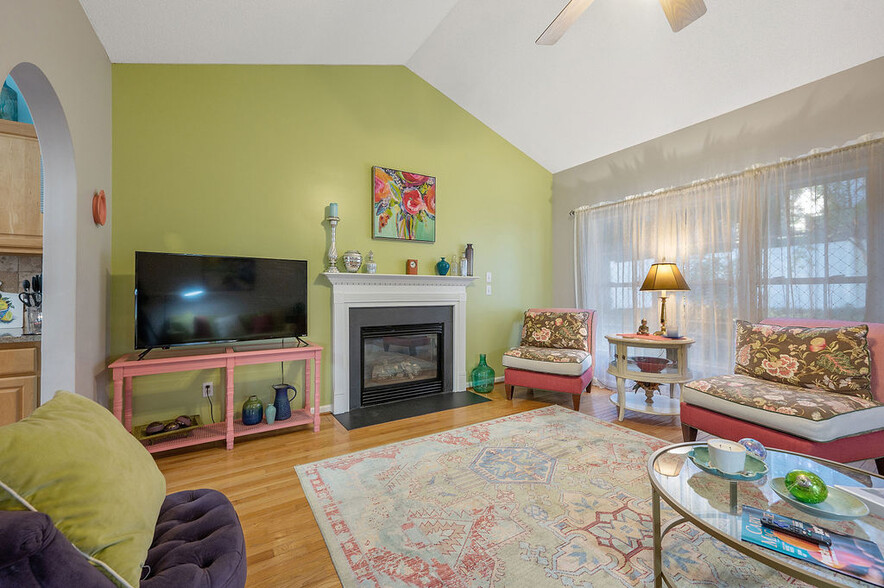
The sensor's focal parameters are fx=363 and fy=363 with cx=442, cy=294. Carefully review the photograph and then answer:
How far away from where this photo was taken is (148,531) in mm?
936

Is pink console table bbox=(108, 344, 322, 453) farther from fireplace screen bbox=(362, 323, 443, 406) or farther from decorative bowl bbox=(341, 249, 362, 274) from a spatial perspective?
decorative bowl bbox=(341, 249, 362, 274)

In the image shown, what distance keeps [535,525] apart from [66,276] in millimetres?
2713

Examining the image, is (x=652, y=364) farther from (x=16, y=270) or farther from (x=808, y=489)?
(x=16, y=270)

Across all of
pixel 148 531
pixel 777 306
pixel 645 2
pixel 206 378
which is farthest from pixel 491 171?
pixel 148 531

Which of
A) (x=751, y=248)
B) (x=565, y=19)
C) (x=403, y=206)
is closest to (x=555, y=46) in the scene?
(x=565, y=19)

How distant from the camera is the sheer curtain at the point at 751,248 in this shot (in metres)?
2.46

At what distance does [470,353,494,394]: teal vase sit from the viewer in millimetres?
3923

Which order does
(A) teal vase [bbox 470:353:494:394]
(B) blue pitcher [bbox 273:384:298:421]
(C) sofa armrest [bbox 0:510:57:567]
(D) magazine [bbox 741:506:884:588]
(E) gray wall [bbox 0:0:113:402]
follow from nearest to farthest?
(C) sofa armrest [bbox 0:510:57:567], (D) magazine [bbox 741:506:884:588], (E) gray wall [bbox 0:0:113:402], (B) blue pitcher [bbox 273:384:298:421], (A) teal vase [bbox 470:353:494:394]

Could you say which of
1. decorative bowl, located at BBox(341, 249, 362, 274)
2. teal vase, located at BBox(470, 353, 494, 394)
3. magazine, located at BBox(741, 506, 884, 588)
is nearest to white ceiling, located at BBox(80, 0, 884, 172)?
decorative bowl, located at BBox(341, 249, 362, 274)

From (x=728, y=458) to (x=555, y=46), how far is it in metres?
3.12

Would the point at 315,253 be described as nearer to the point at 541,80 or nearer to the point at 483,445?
the point at 483,445

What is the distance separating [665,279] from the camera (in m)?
3.09

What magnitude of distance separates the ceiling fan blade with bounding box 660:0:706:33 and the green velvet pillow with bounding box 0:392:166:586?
9.72 ft

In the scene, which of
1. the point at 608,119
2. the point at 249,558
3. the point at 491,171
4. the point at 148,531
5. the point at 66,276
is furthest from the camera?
the point at 491,171
